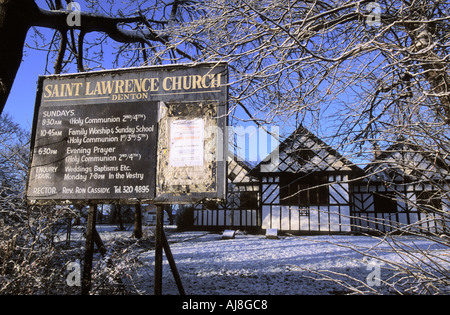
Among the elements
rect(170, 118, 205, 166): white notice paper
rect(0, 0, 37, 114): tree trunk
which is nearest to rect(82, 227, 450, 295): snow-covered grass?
rect(170, 118, 205, 166): white notice paper

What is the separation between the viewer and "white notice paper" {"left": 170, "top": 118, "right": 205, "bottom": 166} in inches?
146

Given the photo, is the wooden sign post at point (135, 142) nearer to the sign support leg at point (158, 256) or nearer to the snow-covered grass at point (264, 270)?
the sign support leg at point (158, 256)

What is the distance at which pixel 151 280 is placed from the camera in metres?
6.51

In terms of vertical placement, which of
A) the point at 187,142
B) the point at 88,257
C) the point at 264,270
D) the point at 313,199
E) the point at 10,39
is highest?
the point at 10,39

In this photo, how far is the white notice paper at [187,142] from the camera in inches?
146

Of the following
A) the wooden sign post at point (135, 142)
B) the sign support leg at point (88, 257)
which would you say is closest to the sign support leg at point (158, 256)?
the wooden sign post at point (135, 142)

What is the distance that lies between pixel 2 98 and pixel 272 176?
563 inches

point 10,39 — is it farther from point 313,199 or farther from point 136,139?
point 313,199

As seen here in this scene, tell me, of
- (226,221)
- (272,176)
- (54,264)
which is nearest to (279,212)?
(272,176)

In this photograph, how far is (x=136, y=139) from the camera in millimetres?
3857

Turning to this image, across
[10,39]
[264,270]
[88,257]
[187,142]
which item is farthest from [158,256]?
[264,270]

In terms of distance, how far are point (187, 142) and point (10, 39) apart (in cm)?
321

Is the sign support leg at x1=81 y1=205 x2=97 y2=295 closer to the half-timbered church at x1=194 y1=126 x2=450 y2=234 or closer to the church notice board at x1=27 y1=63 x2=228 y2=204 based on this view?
the church notice board at x1=27 y1=63 x2=228 y2=204
